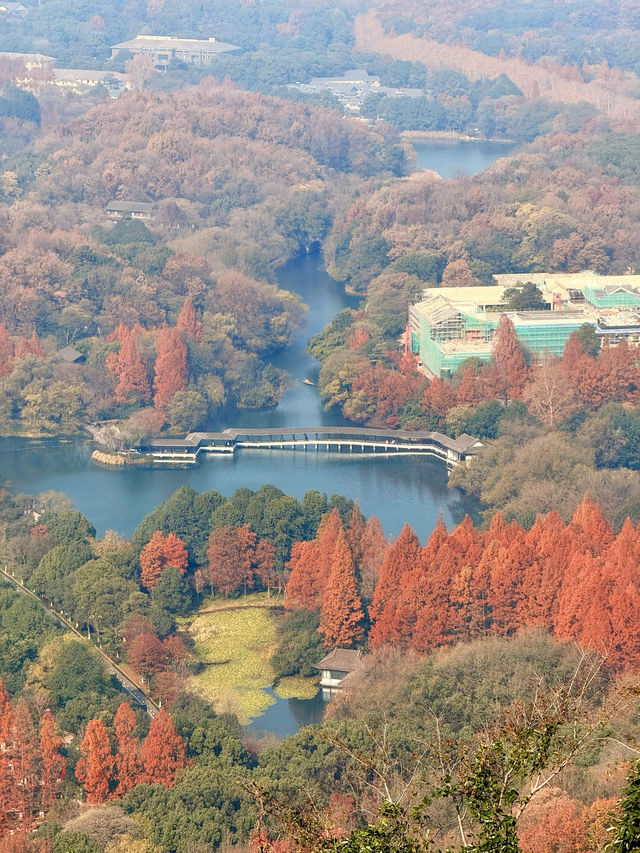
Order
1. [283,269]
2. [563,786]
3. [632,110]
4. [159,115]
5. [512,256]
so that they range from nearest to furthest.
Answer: [563,786] < [512,256] < [283,269] < [159,115] < [632,110]

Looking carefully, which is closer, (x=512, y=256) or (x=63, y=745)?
(x=63, y=745)

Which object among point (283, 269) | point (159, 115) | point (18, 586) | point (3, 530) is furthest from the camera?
point (159, 115)

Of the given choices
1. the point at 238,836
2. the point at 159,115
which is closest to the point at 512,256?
the point at 159,115

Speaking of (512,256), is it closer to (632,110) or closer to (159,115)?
(159,115)

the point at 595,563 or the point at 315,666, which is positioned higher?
the point at 595,563

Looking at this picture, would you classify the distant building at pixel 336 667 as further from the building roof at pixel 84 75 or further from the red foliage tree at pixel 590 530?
the building roof at pixel 84 75

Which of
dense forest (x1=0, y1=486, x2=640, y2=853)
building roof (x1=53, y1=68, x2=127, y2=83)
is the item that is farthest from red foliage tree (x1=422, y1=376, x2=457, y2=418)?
building roof (x1=53, y1=68, x2=127, y2=83)
